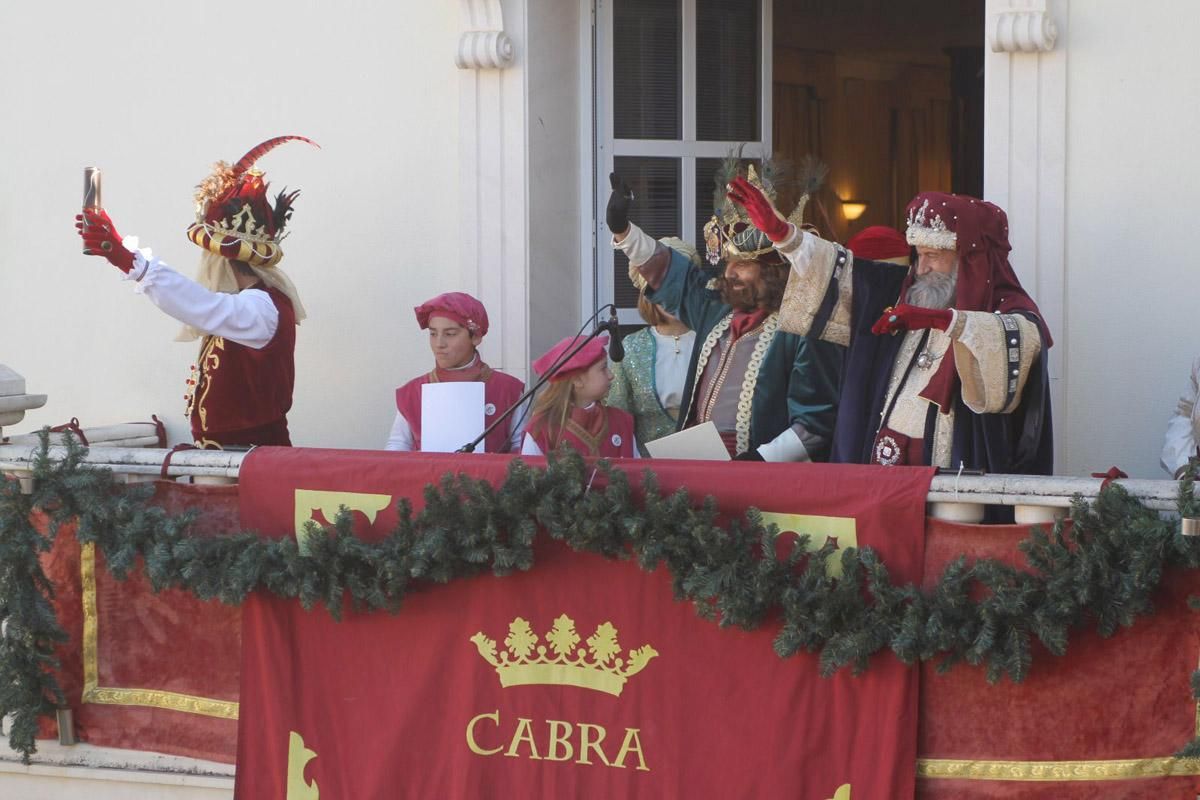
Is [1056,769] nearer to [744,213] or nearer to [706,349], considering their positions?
[706,349]

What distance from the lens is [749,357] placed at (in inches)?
216

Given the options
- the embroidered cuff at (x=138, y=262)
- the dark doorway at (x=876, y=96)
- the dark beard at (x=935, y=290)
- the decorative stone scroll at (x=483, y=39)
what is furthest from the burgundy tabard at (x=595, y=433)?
the dark doorway at (x=876, y=96)

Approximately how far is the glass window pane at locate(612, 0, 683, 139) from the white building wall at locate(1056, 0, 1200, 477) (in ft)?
6.00

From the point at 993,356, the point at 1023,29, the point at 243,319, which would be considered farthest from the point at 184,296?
the point at 1023,29

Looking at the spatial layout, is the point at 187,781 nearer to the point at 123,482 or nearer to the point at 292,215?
the point at 123,482

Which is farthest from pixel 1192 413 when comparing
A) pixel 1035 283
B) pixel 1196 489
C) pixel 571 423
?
pixel 571 423

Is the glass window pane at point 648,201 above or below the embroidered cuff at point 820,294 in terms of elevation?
above

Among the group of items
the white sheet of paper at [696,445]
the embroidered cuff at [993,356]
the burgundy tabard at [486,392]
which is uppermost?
the embroidered cuff at [993,356]

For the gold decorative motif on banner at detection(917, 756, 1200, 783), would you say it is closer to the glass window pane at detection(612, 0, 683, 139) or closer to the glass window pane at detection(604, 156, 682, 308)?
the glass window pane at detection(604, 156, 682, 308)

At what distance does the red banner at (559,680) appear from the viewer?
4.29 m

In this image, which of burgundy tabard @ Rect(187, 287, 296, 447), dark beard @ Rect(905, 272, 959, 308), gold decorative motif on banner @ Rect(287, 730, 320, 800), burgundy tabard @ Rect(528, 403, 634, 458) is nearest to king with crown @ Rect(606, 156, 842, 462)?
burgundy tabard @ Rect(528, 403, 634, 458)

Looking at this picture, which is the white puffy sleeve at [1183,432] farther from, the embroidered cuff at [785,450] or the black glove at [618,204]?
the black glove at [618,204]

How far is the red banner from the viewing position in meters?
4.29

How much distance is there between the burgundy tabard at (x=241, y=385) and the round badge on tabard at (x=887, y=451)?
2.16m
